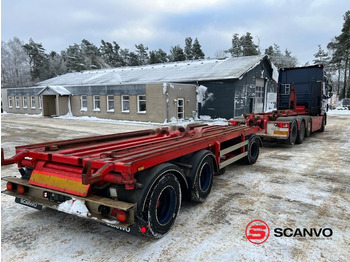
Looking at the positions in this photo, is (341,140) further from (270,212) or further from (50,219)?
(50,219)

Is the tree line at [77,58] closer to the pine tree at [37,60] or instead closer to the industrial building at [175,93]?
the pine tree at [37,60]

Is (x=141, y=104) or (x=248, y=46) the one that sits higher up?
(x=248, y=46)

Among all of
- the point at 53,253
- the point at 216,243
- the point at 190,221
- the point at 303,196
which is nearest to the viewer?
the point at 53,253

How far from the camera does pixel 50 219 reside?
422 centimetres

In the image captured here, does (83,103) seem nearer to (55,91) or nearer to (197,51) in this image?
(55,91)

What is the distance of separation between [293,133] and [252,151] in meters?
3.72

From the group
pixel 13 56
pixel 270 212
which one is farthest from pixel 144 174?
pixel 13 56

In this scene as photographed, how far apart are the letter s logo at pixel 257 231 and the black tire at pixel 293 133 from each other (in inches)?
264

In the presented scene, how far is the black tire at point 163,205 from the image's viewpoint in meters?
3.38

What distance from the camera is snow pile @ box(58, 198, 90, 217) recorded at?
329 cm

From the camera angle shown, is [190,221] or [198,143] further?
[198,143]

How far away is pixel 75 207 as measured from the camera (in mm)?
3344

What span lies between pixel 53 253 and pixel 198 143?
275 centimetres

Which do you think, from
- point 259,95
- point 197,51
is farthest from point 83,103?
point 197,51
